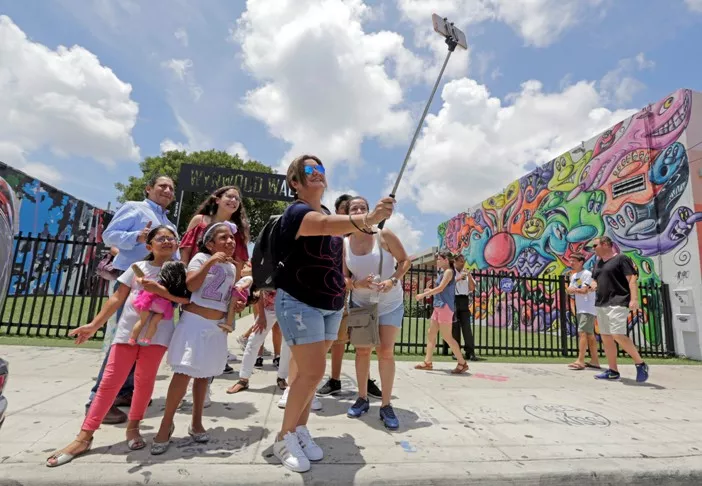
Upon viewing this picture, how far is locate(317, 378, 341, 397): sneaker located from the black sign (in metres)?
4.65

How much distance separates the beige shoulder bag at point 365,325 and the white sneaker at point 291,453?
954 millimetres

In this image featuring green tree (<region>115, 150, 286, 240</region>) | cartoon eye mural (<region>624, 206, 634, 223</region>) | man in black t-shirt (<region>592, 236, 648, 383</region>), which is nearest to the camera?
man in black t-shirt (<region>592, 236, 648, 383</region>)

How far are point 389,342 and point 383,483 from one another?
1.18 metres

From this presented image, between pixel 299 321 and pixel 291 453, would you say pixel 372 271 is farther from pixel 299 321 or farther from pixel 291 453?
pixel 291 453

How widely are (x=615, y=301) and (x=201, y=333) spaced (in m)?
5.36

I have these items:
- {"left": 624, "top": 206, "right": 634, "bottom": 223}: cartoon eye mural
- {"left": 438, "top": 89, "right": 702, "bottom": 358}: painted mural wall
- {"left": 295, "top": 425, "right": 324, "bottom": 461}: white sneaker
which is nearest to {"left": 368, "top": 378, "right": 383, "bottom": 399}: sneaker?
{"left": 295, "top": 425, "right": 324, "bottom": 461}: white sneaker

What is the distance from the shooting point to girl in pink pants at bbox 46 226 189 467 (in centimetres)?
225

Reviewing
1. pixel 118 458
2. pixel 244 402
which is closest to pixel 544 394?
pixel 244 402

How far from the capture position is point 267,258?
A: 2.25 meters

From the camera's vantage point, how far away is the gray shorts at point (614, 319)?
5.06 meters

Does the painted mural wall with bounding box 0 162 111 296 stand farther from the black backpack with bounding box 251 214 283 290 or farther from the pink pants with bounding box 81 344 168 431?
the black backpack with bounding box 251 214 283 290

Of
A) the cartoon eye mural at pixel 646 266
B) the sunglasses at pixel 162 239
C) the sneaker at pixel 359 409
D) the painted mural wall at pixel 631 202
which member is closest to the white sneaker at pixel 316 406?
the sneaker at pixel 359 409

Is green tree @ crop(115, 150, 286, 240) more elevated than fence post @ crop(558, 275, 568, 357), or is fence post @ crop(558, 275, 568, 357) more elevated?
green tree @ crop(115, 150, 286, 240)

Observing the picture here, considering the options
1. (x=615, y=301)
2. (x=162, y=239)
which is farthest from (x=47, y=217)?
(x=615, y=301)
